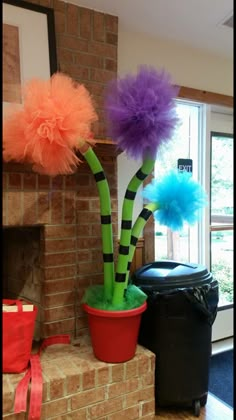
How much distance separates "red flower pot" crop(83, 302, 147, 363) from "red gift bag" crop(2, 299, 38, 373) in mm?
293

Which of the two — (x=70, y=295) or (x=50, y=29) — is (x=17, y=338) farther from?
(x=50, y=29)

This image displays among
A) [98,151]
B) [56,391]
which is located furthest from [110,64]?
[56,391]

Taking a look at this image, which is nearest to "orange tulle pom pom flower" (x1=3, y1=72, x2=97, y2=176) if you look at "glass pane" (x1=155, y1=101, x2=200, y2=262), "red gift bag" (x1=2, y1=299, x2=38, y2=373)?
"red gift bag" (x1=2, y1=299, x2=38, y2=373)

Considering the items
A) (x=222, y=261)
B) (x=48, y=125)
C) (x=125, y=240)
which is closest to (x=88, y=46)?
(x=48, y=125)

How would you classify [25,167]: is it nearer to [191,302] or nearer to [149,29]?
[191,302]

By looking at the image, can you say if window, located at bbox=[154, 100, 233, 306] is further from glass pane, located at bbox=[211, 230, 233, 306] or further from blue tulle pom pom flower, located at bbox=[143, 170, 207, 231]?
blue tulle pom pom flower, located at bbox=[143, 170, 207, 231]

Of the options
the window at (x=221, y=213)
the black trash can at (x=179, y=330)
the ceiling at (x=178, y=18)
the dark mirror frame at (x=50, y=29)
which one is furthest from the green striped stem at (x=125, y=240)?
the window at (x=221, y=213)

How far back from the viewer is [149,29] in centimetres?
224

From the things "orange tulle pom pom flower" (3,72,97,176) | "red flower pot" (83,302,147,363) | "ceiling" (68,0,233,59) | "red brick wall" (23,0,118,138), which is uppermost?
"ceiling" (68,0,233,59)

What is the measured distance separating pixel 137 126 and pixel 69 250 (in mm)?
797

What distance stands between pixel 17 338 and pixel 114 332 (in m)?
0.45

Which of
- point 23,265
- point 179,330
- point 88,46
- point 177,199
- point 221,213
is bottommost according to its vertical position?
point 179,330

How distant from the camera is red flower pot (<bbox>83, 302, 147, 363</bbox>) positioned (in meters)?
1.59

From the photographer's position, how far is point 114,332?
1.60m
